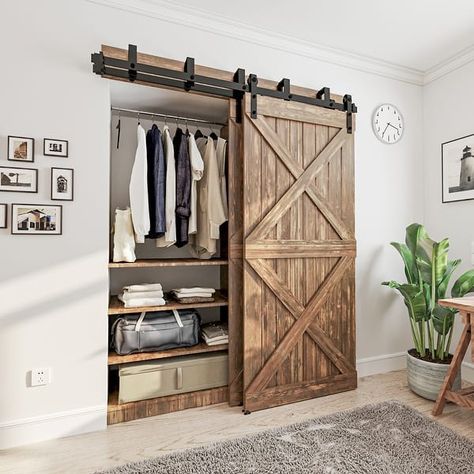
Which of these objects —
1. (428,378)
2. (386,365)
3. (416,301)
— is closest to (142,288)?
(416,301)

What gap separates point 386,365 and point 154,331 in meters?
2.17

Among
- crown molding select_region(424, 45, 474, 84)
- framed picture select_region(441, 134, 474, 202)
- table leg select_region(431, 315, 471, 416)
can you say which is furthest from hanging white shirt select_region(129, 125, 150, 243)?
crown molding select_region(424, 45, 474, 84)

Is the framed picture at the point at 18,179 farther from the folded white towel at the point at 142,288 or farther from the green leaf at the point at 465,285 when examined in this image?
the green leaf at the point at 465,285

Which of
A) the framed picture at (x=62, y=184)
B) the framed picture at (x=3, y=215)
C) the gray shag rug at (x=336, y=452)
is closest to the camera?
the gray shag rug at (x=336, y=452)

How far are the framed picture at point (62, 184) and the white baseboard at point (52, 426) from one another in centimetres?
132

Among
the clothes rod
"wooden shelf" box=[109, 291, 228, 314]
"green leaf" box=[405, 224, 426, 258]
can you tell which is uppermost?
the clothes rod

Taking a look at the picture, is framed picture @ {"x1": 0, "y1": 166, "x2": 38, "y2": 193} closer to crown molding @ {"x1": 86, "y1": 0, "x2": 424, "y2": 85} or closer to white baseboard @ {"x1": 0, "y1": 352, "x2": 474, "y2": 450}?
crown molding @ {"x1": 86, "y1": 0, "x2": 424, "y2": 85}

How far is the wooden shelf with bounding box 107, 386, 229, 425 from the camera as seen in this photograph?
2.32 meters

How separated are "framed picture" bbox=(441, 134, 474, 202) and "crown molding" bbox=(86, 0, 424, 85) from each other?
2.54ft

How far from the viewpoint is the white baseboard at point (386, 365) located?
10.1 ft

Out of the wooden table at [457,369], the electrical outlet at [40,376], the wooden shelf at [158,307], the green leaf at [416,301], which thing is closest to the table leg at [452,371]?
the wooden table at [457,369]

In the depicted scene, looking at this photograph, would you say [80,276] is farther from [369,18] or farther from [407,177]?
[407,177]

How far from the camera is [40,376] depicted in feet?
6.98

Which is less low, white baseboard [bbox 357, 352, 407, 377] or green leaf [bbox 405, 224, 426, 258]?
green leaf [bbox 405, 224, 426, 258]
